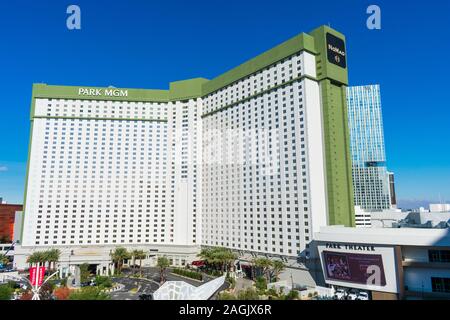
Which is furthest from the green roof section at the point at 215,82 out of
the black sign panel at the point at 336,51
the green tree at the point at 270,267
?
the green tree at the point at 270,267

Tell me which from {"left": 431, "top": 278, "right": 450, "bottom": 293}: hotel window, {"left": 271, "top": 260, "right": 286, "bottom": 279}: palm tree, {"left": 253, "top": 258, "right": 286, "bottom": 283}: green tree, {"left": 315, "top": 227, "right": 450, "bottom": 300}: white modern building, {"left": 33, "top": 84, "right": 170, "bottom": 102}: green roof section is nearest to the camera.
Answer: {"left": 431, "top": 278, "right": 450, "bottom": 293}: hotel window

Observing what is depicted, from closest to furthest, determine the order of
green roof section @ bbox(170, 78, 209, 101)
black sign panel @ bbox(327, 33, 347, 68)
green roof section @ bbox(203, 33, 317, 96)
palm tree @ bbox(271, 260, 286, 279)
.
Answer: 1. palm tree @ bbox(271, 260, 286, 279)
2. green roof section @ bbox(203, 33, 317, 96)
3. black sign panel @ bbox(327, 33, 347, 68)
4. green roof section @ bbox(170, 78, 209, 101)

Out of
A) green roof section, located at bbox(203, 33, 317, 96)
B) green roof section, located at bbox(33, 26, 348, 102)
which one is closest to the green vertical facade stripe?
green roof section, located at bbox(33, 26, 348, 102)

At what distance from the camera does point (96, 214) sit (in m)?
120

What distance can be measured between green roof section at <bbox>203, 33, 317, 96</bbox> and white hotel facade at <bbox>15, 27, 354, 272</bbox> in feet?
1.31

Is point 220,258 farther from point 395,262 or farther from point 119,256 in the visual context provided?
point 395,262

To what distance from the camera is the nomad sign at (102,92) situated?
420 ft

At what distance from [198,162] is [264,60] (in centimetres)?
4521

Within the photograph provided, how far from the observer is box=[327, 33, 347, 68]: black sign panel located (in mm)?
91438

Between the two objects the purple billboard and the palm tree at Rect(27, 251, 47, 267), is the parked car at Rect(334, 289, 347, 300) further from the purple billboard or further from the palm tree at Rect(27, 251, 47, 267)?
the palm tree at Rect(27, 251, 47, 267)

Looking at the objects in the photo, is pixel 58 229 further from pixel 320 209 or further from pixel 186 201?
pixel 320 209

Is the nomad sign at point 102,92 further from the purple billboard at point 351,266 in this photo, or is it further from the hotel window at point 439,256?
the hotel window at point 439,256

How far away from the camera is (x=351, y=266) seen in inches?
2709
